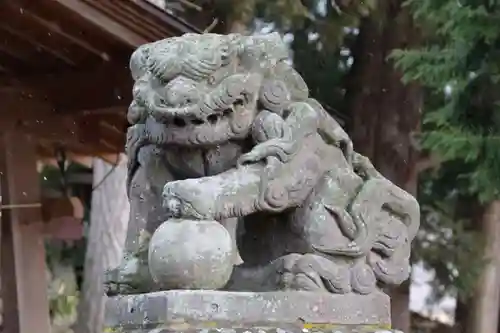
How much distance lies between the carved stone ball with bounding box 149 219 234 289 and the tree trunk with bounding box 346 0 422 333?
190 inches

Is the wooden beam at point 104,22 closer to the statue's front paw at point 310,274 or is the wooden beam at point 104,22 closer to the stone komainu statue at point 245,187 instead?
the stone komainu statue at point 245,187

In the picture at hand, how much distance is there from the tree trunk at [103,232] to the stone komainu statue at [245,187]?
4.53 metres

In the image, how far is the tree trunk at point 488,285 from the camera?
753 centimetres

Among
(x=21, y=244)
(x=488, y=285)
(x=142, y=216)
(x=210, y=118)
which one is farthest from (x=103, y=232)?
(x=210, y=118)

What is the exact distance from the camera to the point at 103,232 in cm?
693

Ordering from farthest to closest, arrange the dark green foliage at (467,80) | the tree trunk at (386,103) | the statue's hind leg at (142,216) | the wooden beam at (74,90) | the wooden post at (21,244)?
the tree trunk at (386,103), the wooden post at (21,244), the dark green foliage at (467,80), the wooden beam at (74,90), the statue's hind leg at (142,216)

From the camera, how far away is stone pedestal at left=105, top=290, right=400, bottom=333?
1907 millimetres

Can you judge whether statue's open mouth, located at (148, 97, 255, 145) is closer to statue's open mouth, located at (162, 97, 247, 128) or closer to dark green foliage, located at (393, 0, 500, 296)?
statue's open mouth, located at (162, 97, 247, 128)

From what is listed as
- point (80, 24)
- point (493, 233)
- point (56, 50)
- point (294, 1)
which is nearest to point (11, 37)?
point (56, 50)

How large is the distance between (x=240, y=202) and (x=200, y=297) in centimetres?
24

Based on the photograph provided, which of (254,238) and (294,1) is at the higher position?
(294,1)

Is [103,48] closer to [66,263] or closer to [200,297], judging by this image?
[200,297]

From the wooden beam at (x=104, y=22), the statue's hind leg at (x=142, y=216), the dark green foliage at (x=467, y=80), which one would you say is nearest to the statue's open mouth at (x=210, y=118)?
the statue's hind leg at (x=142, y=216)

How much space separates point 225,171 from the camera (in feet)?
Answer: 6.93
